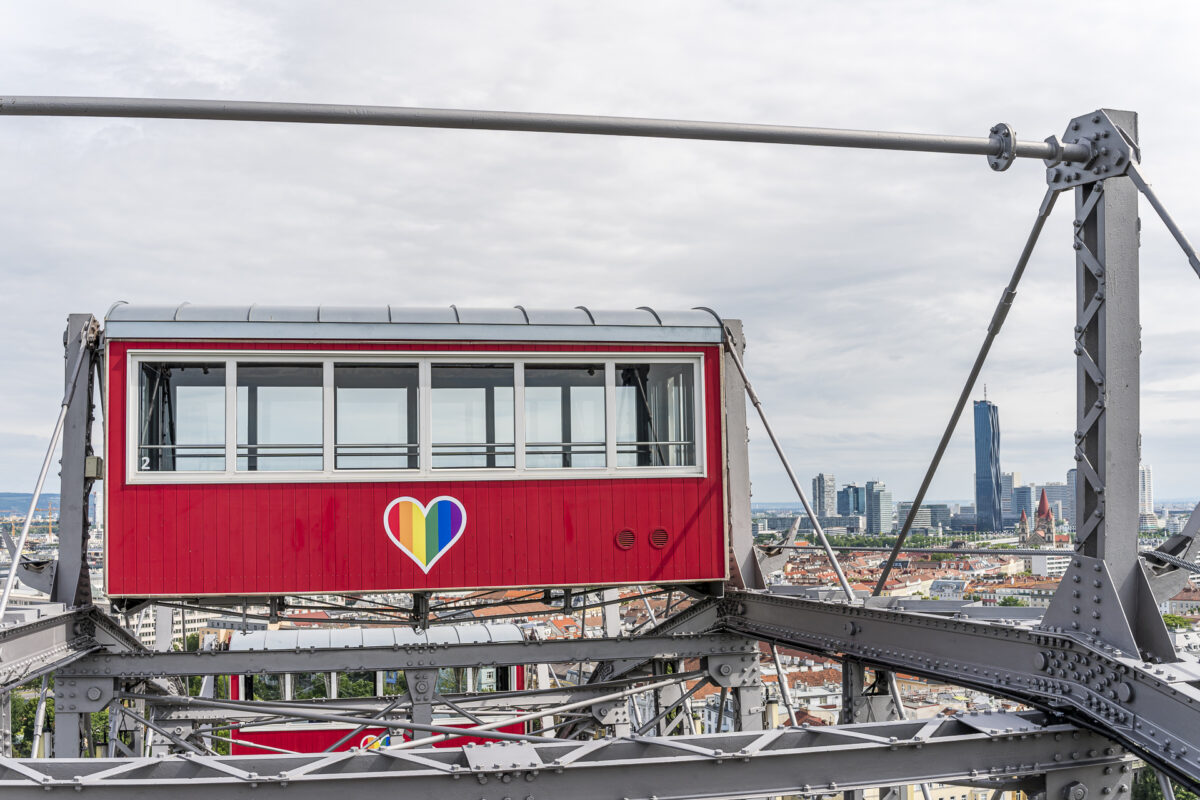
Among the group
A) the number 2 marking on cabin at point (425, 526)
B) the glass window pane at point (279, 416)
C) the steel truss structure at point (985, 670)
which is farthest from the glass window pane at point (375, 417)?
the steel truss structure at point (985, 670)

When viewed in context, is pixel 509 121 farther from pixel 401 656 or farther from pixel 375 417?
pixel 401 656

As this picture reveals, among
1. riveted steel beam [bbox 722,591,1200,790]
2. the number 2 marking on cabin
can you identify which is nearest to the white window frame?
the number 2 marking on cabin

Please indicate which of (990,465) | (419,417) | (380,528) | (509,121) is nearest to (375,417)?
(419,417)

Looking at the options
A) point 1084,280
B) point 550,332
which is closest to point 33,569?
point 550,332

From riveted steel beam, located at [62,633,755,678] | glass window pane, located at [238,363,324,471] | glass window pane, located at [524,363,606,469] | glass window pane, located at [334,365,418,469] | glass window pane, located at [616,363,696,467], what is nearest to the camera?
glass window pane, located at [238,363,324,471]

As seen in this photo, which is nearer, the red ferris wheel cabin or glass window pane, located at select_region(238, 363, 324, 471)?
the red ferris wheel cabin

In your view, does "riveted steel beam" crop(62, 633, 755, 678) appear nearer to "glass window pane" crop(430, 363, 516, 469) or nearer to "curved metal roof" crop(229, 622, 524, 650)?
"glass window pane" crop(430, 363, 516, 469)
